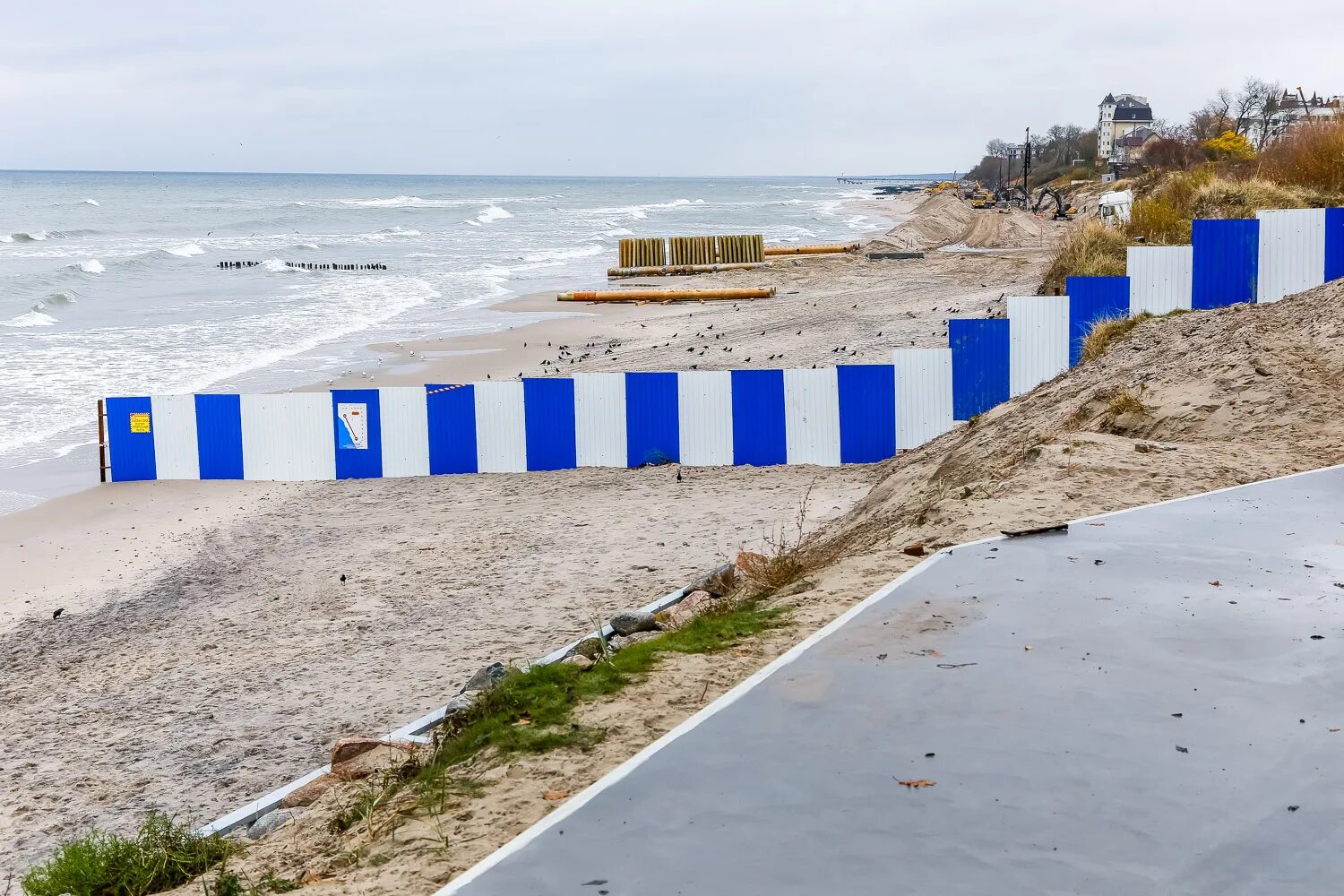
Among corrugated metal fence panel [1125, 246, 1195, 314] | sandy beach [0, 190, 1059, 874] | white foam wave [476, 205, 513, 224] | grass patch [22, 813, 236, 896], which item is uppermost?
white foam wave [476, 205, 513, 224]

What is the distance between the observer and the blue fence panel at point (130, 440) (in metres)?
15.3

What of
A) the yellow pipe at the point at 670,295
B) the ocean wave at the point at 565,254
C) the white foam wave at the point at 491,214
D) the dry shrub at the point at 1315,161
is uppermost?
the white foam wave at the point at 491,214

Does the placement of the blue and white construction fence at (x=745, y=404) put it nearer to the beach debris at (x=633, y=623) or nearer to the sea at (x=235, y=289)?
the sea at (x=235, y=289)

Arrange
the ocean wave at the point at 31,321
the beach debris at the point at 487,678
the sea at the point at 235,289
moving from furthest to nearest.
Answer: the ocean wave at the point at 31,321 → the sea at the point at 235,289 → the beach debris at the point at 487,678

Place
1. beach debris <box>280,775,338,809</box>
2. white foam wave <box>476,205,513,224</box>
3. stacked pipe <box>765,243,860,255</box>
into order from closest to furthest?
beach debris <box>280,775,338,809</box>
stacked pipe <box>765,243,860,255</box>
white foam wave <box>476,205,513,224</box>

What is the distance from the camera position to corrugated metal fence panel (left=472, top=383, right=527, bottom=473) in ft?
48.9

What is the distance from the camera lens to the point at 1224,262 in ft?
46.4

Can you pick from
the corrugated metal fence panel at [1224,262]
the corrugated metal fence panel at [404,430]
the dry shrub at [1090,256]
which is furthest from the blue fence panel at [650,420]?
the dry shrub at [1090,256]

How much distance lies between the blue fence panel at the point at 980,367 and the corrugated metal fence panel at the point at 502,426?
5042mm

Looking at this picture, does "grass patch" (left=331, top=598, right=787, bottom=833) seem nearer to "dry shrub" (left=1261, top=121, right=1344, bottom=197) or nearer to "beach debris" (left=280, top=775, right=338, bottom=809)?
"beach debris" (left=280, top=775, right=338, bottom=809)

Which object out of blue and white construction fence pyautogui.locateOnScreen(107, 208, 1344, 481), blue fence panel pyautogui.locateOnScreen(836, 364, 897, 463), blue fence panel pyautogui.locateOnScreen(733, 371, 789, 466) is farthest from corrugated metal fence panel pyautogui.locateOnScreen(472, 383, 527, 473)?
blue fence panel pyautogui.locateOnScreen(836, 364, 897, 463)

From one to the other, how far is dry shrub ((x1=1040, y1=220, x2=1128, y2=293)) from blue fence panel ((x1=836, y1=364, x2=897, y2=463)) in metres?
4.68

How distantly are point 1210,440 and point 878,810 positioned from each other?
6368 millimetres

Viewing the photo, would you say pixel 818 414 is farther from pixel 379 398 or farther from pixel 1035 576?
pixel 1035 576
